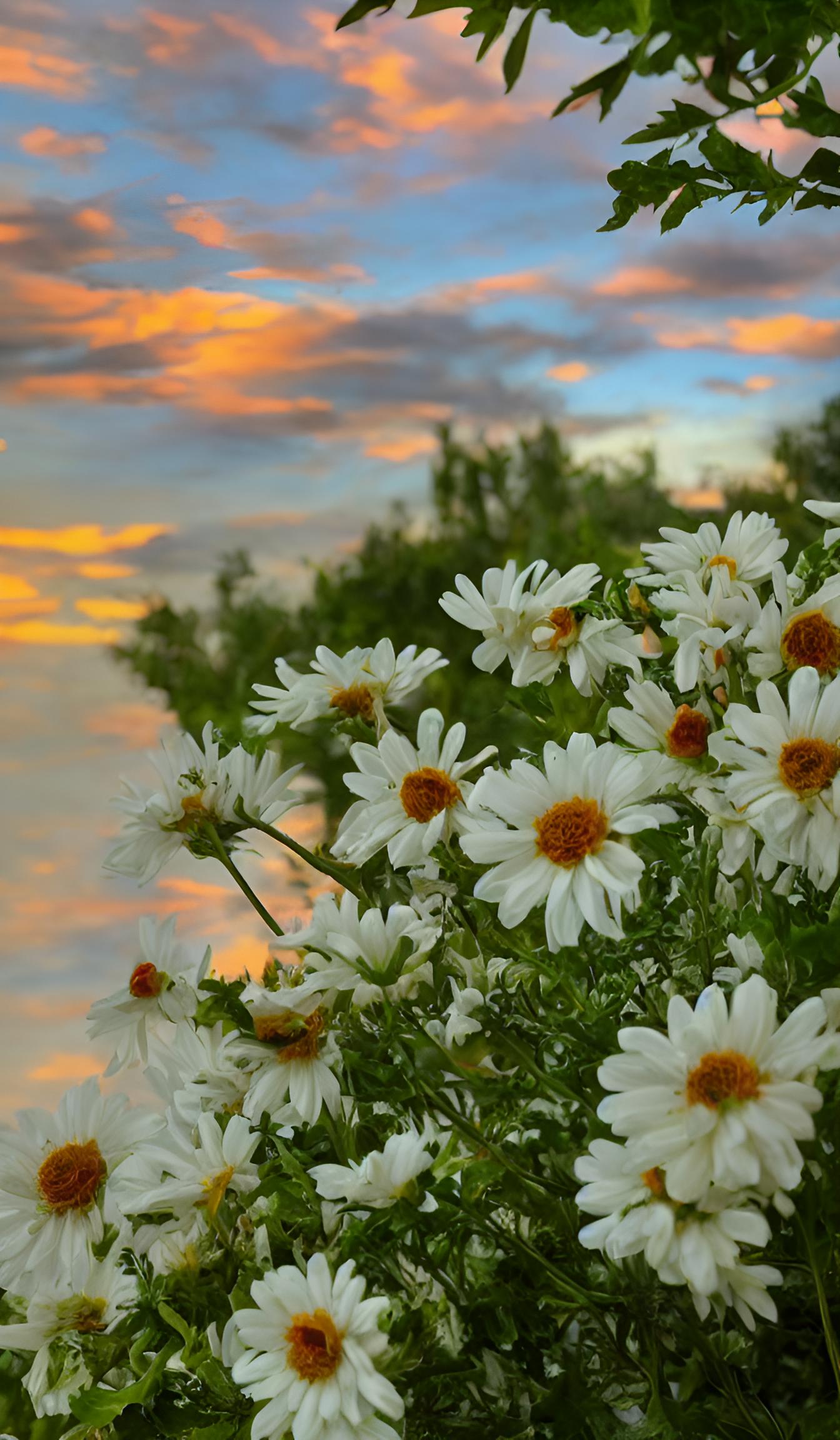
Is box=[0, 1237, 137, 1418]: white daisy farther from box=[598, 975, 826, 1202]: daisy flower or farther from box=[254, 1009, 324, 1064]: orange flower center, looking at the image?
box=[598, 975, 826, 1202]: daisy flower

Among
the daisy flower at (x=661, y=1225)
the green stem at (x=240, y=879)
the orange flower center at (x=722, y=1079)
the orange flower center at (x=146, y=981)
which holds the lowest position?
the orange flower center at (x=146, y=981)

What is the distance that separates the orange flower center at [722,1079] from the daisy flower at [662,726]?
0.47 feet

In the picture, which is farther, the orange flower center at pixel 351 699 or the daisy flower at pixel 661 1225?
the orange flower center at pixel 351 699

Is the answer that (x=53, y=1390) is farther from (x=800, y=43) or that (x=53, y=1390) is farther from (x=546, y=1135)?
(x=800, y=43)

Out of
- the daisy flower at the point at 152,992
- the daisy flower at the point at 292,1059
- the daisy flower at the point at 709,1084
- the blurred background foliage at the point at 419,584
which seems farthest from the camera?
the blurred background foliage at the point at 419,584

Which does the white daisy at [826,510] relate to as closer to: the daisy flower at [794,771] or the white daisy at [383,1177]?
the daisy flower at [794,771]

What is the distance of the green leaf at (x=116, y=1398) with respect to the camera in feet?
1.34

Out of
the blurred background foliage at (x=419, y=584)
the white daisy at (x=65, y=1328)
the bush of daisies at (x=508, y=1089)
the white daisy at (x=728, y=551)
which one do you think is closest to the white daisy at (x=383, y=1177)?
the bush of daisies at (x=508, y=1089)

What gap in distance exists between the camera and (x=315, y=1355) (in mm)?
367

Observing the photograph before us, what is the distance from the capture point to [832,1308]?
409 mm

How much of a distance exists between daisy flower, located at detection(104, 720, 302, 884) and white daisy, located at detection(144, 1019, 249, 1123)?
60 mm

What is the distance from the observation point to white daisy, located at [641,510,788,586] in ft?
1.65

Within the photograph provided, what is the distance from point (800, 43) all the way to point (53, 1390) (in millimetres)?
500

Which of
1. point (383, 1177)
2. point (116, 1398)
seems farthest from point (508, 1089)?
point (116, 1398)
